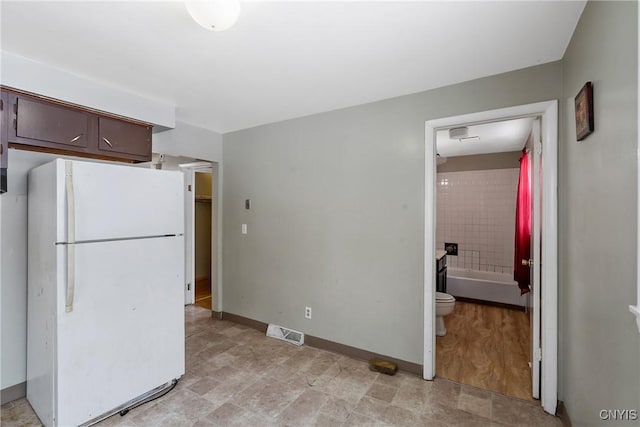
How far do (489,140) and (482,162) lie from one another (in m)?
1.04

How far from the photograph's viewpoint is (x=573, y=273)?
5.67 feet

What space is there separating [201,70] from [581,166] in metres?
2.36

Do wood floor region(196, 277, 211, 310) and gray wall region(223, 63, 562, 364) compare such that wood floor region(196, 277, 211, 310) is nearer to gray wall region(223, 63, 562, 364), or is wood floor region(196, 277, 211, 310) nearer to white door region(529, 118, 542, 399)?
gray wall region(223, 63, 562, 364)

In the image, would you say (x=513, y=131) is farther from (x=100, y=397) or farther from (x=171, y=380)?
(x=100, y=397)

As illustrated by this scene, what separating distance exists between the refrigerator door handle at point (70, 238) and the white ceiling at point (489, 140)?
289cm

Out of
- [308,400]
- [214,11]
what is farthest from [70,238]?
[308,400]

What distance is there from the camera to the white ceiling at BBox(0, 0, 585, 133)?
148 cm

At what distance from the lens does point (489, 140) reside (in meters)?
3.90

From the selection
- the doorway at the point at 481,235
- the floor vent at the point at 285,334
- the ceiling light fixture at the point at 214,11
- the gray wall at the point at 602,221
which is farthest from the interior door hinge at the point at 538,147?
the floor vent at the point at 285,334

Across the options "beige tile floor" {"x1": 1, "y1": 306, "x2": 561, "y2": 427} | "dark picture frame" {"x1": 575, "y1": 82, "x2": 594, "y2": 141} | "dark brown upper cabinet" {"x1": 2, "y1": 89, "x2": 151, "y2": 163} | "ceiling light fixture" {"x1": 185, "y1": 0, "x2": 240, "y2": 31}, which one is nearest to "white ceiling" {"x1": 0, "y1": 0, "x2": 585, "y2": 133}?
"ceiling light fixture" {"x1": 185, "y1": 0, "x2": 240, "y2": 31}

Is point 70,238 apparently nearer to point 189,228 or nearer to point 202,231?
point 189,228

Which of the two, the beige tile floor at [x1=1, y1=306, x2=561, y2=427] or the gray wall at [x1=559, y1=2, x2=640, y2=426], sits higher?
the gray wall at [x1=559, y1=2, x2=640, y2=426]

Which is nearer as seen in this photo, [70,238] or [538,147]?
[70,238]

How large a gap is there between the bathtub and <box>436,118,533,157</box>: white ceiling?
1882 mm
